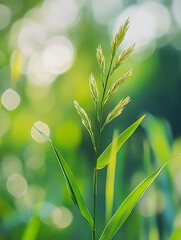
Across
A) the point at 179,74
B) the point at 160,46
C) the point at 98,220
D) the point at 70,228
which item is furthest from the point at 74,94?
the point at 160,46

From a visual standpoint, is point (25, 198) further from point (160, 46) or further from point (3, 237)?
point (160, 46)

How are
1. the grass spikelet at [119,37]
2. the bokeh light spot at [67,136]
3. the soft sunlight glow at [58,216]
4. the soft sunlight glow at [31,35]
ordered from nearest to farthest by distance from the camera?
the grass spikelet at [119,37] → the soft sunlight glow at [58,216] → the bokeh light spot at [67,136] → the soft sunlight glow at [31,35]

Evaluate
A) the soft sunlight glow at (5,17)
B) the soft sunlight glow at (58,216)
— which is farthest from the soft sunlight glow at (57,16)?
the soft sunlight glow at (58,216)

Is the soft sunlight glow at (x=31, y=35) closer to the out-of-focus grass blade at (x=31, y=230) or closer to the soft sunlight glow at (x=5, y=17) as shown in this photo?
the soft sunlight glow at (x=5, y=17)

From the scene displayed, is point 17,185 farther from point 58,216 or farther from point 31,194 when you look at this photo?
point 58,216

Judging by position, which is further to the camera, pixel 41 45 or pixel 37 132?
pixel 41 45

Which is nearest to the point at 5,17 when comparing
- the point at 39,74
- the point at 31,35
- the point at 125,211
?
the point at 39,74

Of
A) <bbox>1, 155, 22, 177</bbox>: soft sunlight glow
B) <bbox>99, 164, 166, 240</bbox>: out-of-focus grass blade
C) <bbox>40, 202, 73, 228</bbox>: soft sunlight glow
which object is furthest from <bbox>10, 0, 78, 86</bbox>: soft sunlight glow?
<bbox>99, 164, 166, 240</bbox>: out-of-focus grass blade

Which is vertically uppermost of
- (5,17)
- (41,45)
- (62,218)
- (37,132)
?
(5,17)
